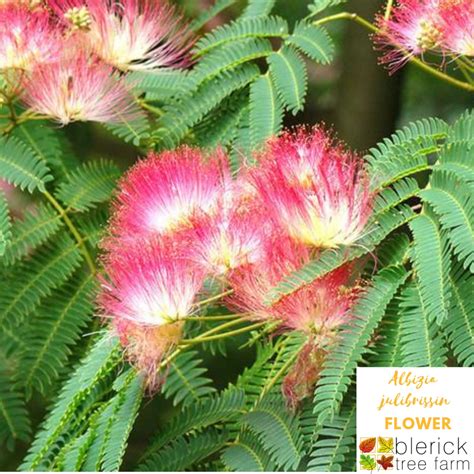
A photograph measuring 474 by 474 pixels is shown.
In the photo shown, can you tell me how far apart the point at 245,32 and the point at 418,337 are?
1.07 metres

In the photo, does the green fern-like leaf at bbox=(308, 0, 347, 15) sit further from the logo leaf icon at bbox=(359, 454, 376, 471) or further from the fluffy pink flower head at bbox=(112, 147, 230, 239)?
the logo leaf icon at bbox=(359, 454, 376, 471)

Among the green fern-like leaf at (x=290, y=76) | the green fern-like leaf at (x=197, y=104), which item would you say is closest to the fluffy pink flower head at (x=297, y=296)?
the green fern-like leaf at (x=290, y=76)

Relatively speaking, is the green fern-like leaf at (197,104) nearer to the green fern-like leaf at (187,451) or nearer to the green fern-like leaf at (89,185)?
the green fern-like leaf at (89,185)

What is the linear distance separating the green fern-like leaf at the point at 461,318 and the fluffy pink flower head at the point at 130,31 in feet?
3.22

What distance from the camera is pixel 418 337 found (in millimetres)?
2109

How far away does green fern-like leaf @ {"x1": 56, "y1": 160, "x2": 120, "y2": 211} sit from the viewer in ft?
9.34

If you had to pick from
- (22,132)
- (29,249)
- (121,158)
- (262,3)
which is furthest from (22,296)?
(262,3)

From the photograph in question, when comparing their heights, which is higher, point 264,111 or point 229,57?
point 229,57

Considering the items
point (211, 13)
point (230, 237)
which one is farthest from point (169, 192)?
point (211, 13)

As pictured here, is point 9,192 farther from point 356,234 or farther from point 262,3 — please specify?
point 356,234

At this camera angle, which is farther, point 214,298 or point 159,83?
point 159,83

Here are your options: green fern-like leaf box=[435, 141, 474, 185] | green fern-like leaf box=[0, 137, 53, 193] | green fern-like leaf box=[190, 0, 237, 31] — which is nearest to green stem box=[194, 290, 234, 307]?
green fern-like leaf box=[435, 141, 474, 185]

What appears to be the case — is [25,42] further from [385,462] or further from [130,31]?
[385,462]

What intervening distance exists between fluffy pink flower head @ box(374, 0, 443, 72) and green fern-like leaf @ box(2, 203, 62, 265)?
728 millimetres
